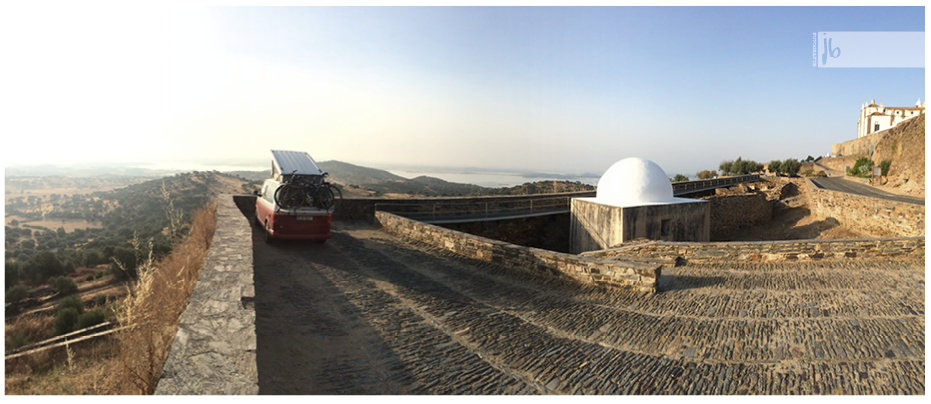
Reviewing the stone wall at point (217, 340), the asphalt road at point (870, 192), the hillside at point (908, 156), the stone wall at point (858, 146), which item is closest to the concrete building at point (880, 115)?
the stone wall at point (858, 146)

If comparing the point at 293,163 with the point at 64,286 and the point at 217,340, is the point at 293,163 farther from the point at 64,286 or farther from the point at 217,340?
the point at 64,286

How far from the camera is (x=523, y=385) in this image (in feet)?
11.5

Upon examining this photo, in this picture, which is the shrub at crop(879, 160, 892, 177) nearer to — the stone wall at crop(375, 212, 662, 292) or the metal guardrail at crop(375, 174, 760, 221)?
the metal guardrail at crop(375, 174, 760, 221)

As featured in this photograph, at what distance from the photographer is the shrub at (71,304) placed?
877cm

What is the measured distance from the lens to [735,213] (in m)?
22.3

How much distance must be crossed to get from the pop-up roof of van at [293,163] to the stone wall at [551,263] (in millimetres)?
3138

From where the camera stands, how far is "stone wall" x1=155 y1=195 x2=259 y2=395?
2635mm

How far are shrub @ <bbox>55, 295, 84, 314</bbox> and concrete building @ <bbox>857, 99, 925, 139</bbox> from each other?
81113mm

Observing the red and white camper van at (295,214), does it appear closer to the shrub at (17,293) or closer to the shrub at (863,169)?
the shrub at (17,293)

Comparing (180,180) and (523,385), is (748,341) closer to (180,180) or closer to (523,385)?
(523,385)

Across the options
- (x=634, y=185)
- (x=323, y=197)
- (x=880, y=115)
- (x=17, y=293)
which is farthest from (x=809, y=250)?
(x=880, y=115)

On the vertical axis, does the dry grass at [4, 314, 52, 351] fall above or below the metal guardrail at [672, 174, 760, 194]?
below

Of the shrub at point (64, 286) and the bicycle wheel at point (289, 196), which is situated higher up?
the bicycle wheel at point (289, 196)

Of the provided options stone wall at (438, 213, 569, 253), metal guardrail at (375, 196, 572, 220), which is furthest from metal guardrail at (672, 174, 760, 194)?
metal guardrail at (375, 196, 572, 220)
